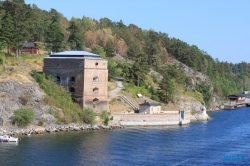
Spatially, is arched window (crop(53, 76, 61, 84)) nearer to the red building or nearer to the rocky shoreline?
the rocky shoreline

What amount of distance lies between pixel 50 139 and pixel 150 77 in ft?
119

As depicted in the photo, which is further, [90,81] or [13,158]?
[90,81]

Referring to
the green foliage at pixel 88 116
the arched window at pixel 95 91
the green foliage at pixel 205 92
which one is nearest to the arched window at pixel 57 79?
the arched window at pixel 95 91

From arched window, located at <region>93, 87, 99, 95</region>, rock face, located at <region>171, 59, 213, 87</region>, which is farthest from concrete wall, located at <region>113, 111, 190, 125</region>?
rock face, located at <region>171, 59, 213, 87</region>

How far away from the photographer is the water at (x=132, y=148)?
33.5 meters

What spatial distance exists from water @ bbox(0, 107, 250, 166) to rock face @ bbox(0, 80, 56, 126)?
3317mm

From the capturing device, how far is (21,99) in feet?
153

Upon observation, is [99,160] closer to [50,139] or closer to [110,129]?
[50,139]

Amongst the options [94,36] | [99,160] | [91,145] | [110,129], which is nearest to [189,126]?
[110,129]

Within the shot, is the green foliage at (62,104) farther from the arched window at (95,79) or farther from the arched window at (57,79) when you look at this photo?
the arched window at (95,79)

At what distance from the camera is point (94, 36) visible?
91.7m

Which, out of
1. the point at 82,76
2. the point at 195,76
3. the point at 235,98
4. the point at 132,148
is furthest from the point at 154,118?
the point at 235,98

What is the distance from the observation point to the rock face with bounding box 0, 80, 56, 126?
149 feet

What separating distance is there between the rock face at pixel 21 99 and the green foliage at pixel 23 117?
560 mm
